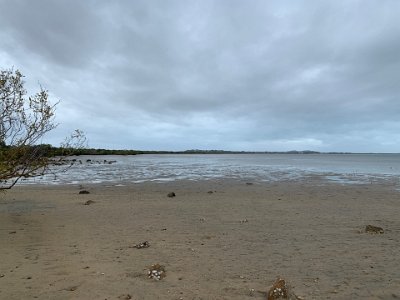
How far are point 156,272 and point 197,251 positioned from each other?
1966 mm

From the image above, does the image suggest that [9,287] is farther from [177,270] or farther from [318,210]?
[318,210]

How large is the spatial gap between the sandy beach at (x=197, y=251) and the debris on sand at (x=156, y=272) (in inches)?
4.0

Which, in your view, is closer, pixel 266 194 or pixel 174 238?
pixel 174 238

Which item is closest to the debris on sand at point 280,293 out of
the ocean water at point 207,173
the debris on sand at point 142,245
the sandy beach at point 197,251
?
the sandy beach at point 197,251

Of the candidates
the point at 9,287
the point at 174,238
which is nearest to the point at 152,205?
the point at 174,238

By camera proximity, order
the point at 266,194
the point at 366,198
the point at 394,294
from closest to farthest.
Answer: the point at 394,294, the point at 366,198, the point at 266,194

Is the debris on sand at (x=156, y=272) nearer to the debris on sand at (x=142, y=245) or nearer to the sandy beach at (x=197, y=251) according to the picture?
the sandy beach at (x=197, y=251)

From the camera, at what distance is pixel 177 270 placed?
7379 mm

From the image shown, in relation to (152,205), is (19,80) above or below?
above

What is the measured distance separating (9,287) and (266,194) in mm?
17040

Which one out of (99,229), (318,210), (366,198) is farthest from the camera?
(366,198)

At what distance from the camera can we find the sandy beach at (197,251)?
6434 millimetres

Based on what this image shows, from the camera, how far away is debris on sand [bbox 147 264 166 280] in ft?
22.7

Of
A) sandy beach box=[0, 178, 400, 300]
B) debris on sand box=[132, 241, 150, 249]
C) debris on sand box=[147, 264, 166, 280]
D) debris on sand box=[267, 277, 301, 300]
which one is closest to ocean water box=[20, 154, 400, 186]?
sandy beach box=[0, 178, 400, 300]
